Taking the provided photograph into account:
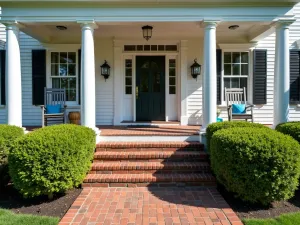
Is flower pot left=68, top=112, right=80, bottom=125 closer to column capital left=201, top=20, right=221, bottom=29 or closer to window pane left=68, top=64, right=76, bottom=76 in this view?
window pane left=68, top=64, right=76, bottom=76

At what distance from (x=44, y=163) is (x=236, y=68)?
565 cm

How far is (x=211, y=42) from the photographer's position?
15.8 feet

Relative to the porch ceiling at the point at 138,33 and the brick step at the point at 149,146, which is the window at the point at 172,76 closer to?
the porch ceiling at the point at 138,33

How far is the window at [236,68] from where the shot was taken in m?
6.99

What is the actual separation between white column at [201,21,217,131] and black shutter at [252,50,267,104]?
261 cm

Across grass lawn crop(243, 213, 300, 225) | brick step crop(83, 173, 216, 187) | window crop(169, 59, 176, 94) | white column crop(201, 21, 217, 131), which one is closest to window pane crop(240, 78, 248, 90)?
window crop(169, 59, 176, 94)

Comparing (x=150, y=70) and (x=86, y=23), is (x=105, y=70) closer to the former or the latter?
(x=150, y=70)

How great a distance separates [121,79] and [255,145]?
454 cm

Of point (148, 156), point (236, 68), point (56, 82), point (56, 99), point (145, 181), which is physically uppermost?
point (236, 68)

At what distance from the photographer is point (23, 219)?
10.00 ft

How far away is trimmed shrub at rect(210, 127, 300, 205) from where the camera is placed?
10.4 ft

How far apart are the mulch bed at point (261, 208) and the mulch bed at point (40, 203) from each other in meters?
2.27

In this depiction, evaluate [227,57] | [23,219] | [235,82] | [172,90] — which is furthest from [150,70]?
[23,219]

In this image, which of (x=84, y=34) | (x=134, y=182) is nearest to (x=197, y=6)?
(x=84, y=34)
